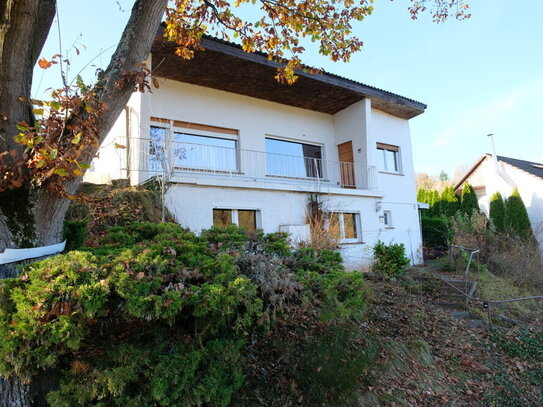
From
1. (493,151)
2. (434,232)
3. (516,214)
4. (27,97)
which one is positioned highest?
(493,151)

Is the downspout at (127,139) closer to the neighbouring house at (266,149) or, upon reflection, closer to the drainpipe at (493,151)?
the neighbouring house at (266,149)

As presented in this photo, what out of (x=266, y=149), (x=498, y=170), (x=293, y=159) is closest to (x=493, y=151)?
(x=498, y=170)

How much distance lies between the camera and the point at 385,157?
14.0 meters

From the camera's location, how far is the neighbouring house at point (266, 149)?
29.6 feet

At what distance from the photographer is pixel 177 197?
8.48 meters

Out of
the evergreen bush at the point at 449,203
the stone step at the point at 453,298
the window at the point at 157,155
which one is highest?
the window at the point at 157,155

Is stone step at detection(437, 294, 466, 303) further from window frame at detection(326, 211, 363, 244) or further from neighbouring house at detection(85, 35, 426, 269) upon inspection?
window frame at detection(326, 211, 363, 244)

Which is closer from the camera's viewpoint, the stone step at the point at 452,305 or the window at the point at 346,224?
the stone step at the point at 452,305

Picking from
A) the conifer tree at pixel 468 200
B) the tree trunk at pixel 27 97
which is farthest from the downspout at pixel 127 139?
the conifer tree at pixel 468 200

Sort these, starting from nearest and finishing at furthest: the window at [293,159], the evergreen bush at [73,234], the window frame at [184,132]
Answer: the evergreen bush at [73,234], the window frame at [184,132], the window at [293,159]

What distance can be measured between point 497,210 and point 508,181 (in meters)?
2.82

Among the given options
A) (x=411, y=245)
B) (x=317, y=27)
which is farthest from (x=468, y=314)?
(x=317, y=27)

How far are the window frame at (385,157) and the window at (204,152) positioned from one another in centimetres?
597

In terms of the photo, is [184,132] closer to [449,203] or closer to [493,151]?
[449,203]
